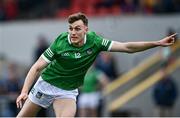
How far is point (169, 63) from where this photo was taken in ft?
62.2

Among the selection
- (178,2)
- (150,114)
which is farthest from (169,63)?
(178,2)

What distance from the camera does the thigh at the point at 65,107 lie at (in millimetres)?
10688

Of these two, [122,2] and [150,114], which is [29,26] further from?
[150,114]

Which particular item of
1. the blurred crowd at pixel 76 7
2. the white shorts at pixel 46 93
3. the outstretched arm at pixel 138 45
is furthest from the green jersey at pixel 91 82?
the outstretched arm at pixel 138 45

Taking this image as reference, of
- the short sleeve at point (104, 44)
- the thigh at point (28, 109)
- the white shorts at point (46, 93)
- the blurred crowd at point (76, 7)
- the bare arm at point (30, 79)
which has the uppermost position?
the short sleeve at point (104, 44)

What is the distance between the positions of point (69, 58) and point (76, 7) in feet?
39.4

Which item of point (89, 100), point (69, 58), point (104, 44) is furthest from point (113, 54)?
point (69, 58)

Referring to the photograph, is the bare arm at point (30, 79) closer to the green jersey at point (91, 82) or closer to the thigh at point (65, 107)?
the thigh at point (65, 107)

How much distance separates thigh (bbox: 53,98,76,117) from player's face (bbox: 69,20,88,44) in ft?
2.72

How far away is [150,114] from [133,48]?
8.16 meters

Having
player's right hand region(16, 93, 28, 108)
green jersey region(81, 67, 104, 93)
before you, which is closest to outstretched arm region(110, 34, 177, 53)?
player's right hand region(16, 93, 28, 108)

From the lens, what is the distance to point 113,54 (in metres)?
20.3

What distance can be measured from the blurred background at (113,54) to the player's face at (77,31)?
6.69m

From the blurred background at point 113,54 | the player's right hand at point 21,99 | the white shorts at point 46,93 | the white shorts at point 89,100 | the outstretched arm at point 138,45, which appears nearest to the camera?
the outstretched arm at point 138,45
